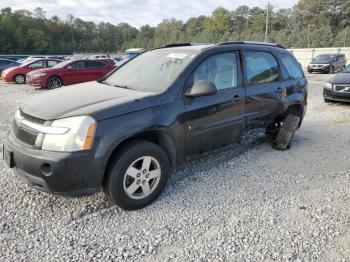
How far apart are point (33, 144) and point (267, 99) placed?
3.34 metres

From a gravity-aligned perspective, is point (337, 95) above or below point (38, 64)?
below

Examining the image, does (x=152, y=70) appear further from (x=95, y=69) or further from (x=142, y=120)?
(x=95, y=69)

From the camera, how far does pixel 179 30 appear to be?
115 meters

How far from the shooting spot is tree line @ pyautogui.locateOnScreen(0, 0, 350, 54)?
70.8m

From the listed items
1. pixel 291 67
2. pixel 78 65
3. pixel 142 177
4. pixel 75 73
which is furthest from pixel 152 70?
pixel 78 65

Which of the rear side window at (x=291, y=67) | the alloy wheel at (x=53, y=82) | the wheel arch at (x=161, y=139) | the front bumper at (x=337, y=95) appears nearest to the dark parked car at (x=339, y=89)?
the front bumper at (x=337, y=95)

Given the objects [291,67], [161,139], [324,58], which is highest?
[324,58]

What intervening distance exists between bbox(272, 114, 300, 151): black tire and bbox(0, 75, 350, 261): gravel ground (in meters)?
0.71

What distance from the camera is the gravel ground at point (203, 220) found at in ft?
9.68

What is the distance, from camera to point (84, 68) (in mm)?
15875

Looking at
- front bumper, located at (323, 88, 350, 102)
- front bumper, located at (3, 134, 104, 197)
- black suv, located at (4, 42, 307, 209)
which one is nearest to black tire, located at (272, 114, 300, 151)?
black suv, located at (4, 42, 307, 209)

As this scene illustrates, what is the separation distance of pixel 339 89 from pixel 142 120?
829 cm

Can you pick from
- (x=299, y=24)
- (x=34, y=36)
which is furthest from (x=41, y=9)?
(x=299, y=24)

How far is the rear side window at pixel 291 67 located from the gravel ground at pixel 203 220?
1678 millimetres
